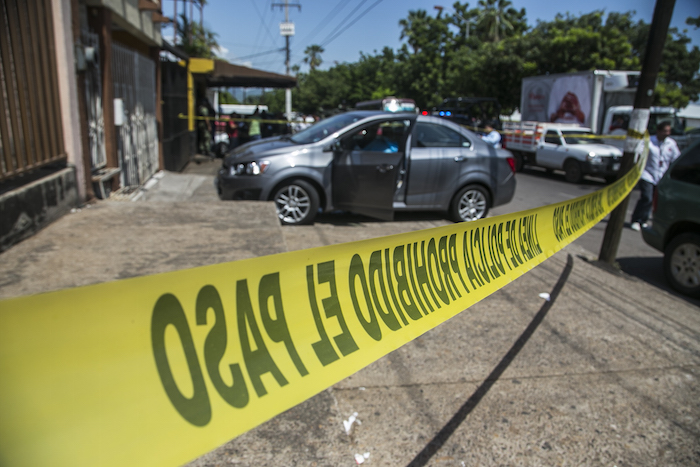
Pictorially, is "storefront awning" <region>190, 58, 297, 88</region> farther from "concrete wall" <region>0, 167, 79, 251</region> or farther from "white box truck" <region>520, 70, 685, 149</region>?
"concrete wall" <region>0, 167, 79, 251</region>

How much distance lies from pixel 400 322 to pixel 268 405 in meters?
0.61

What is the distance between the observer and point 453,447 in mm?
2658

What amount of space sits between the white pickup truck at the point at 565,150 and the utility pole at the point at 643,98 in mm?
8076

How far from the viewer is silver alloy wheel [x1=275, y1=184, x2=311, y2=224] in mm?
7199

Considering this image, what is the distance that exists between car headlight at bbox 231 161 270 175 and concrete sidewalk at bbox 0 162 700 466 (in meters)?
1.32

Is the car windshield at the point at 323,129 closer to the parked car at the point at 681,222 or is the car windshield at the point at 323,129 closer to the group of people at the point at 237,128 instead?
the parked car at the point at 681,222

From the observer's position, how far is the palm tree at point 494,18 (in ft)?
144

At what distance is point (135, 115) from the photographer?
377 inches

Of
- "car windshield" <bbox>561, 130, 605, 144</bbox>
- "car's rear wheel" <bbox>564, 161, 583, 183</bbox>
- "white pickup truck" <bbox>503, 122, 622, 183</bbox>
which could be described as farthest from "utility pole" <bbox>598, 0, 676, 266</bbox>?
"car windshield" <bbox>561, 130, 605, 144</bbox>

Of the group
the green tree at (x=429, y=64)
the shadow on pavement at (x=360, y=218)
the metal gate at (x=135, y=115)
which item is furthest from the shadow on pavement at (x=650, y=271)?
the green tree at (x=429, y=64)

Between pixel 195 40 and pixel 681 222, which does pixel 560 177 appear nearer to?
pixel 681 222

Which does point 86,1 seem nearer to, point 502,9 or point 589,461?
point 589,461

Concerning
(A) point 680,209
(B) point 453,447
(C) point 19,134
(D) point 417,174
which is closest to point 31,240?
(C) point 19,134

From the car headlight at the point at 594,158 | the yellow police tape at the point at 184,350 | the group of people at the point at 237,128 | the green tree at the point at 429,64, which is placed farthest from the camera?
the green tree at the point at 429,64
